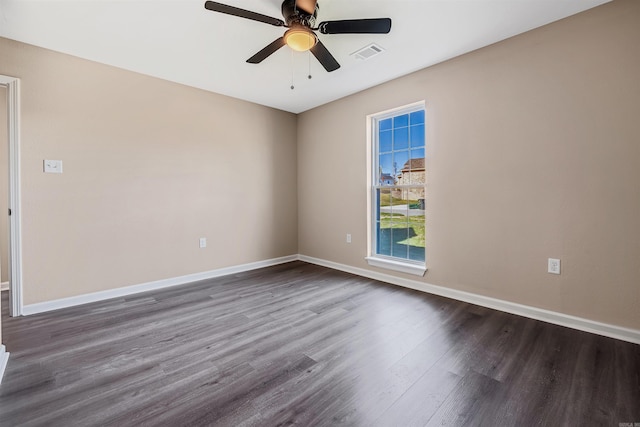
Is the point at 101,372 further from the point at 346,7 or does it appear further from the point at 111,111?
the point at 346,7

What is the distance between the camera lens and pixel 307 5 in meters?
1.78

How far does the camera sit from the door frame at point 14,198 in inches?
97.9

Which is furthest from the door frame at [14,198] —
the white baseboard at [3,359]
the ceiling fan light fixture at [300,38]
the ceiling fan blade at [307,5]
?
the ceiling fan blade at [307,5]

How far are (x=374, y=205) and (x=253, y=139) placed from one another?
2.08m

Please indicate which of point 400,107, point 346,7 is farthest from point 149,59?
point 400,107

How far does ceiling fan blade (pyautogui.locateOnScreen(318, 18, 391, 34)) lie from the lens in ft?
6.07

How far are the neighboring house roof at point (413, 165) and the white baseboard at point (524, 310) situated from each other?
1349 millimetres

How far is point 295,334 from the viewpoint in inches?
86.2

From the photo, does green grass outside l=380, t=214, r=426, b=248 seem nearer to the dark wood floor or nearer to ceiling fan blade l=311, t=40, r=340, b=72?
the dark wood floor

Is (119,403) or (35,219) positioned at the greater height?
(35,219)

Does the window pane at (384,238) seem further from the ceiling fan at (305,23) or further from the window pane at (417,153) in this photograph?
the ceiling fan at (305,23)

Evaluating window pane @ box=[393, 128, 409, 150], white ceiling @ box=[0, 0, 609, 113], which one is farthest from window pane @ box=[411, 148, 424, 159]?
white ceiling @ box=[0, 0, 609, 113]

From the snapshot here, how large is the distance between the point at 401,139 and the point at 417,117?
1.04ft

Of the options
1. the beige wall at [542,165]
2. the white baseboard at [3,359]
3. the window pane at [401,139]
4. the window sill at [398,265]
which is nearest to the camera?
the white baseboard at [3,359]
